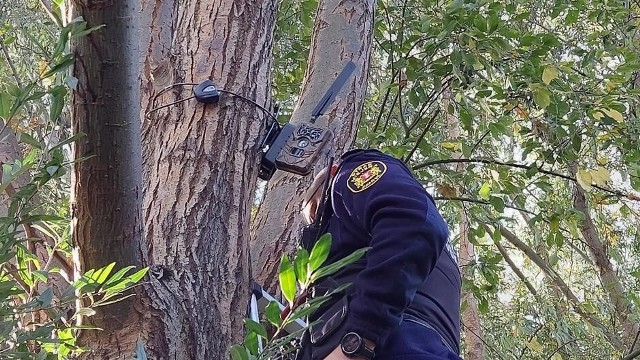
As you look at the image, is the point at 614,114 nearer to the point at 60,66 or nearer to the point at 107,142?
the point at 107,142

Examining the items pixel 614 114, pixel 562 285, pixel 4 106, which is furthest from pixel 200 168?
pixel 562 285

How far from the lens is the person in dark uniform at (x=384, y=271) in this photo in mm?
1234

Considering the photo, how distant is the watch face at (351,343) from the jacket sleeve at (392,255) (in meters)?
0.01

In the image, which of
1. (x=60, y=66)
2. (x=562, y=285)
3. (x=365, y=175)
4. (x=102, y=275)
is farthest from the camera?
(x=562, y=285)

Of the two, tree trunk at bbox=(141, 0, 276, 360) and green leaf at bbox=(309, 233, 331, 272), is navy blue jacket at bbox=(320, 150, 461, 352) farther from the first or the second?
green leaf at bbox=(309, 233, 331, 272)

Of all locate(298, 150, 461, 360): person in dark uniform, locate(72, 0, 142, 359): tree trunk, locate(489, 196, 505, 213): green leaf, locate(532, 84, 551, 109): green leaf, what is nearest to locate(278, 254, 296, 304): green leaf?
locate(72, 0, 142, 359): tree trunk

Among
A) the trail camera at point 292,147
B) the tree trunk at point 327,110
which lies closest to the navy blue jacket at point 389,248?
the trail camera at point 292,147

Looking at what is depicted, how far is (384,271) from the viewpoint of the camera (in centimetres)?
123

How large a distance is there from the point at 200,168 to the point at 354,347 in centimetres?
53

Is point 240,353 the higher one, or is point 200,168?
point 240,353

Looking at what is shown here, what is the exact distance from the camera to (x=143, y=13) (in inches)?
78.3

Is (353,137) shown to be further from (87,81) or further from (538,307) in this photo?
(538,307)

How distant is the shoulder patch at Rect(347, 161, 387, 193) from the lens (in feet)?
4.62

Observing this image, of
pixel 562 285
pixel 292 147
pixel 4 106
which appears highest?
pixel 4 106
